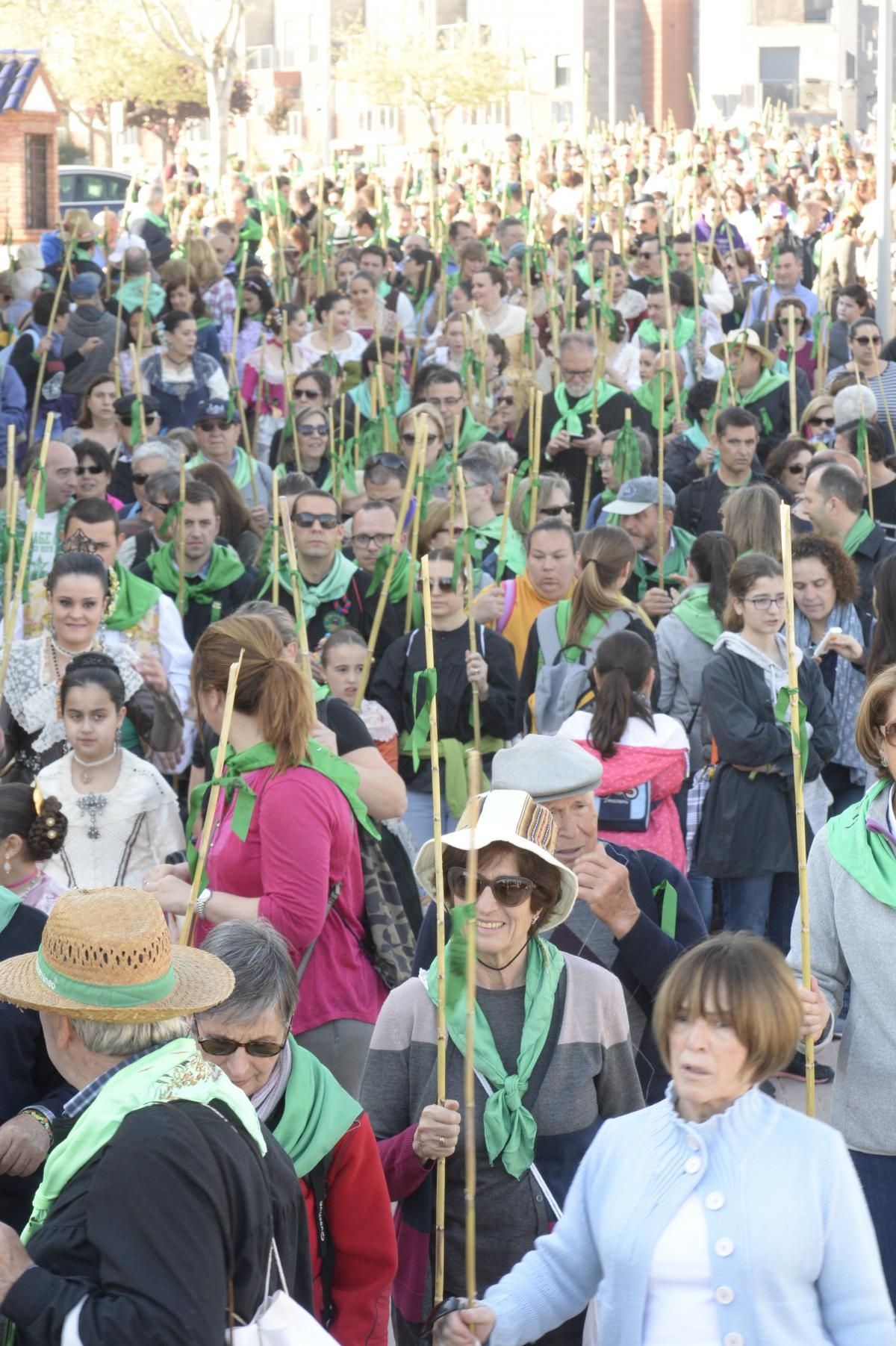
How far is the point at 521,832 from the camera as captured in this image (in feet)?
10.8

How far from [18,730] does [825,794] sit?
2544 mm

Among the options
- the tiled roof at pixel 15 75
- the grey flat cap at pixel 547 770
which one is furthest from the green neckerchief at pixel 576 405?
the tiled roof at pixel 15 75

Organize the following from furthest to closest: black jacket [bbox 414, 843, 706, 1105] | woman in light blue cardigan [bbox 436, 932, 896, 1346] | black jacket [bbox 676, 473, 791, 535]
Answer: black jacket [bbox 676, 473, 791, 535] → black jacket [bbox 414, 843, 706, 1105] → woman in light blue cardigan [bbox 436, 932, 896, 1346]

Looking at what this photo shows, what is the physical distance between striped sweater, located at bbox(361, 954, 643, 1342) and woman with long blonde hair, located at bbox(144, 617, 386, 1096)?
2.03ft

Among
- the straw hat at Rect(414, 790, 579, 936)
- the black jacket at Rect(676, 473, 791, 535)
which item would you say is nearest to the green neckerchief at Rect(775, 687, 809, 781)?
the straw hat at Rect(414, 790, 579, 936)

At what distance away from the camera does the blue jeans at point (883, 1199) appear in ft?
11.4

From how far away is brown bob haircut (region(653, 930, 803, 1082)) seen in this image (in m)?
2.61

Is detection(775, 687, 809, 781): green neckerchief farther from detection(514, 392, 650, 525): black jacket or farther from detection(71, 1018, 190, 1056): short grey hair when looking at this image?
detection(514, 392, 650, 525): black jacket

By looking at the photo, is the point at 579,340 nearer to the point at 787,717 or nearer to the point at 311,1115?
the point at 787,717

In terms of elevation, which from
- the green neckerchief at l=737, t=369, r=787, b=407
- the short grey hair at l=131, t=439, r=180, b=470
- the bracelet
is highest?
the green neckerchief at l=737, t=369, r=787, b=407

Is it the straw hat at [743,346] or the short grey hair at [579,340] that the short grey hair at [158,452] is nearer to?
the short grey hair at [579,340]

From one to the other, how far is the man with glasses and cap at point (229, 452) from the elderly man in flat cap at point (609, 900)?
16.5 ft

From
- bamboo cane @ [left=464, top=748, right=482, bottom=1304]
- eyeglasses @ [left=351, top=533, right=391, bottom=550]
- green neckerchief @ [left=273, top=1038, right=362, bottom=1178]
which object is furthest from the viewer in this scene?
eyeglasses @ [left=351, top=533, right=391, bottom=550]

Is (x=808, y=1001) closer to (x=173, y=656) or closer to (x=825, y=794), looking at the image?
(x=825, y=794)
